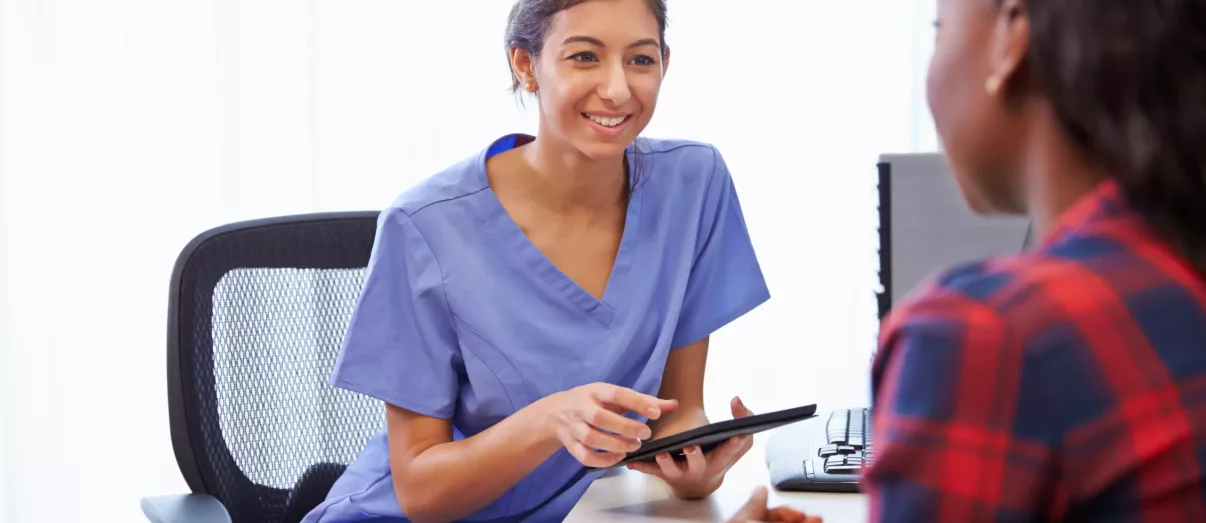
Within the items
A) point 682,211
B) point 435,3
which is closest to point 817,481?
point 682,211

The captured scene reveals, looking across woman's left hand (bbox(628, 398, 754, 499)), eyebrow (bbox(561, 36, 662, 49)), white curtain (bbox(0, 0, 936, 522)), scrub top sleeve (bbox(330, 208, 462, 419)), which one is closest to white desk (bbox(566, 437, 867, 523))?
woman's left hand (bbox(628, 398, 754, 499))

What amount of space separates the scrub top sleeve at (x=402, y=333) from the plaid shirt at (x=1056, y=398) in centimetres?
92

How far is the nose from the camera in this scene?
4.52ft

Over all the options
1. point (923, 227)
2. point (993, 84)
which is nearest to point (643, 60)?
point (923, 227)

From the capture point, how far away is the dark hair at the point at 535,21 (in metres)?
1.41

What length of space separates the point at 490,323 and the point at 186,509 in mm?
389

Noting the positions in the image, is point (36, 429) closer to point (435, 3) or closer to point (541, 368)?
point (435, 3)

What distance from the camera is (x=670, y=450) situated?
41.7 inches

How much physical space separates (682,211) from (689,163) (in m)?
0.08

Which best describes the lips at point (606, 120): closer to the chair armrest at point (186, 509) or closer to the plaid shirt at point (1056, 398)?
the chair armrest at point (186, 509)

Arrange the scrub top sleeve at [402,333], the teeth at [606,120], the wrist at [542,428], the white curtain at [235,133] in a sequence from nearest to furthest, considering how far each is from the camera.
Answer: the wrist at [542,428] → the scrub top sleeve at [402,333] → the teeth at [606,120] → the white curtain at [235,133]

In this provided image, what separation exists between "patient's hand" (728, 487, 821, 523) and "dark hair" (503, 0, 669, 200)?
2.12 ft

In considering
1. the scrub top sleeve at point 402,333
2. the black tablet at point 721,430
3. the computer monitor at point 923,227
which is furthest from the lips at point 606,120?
the black tablet at point 721,430

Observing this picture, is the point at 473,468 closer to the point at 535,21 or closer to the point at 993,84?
the point at 535,21
